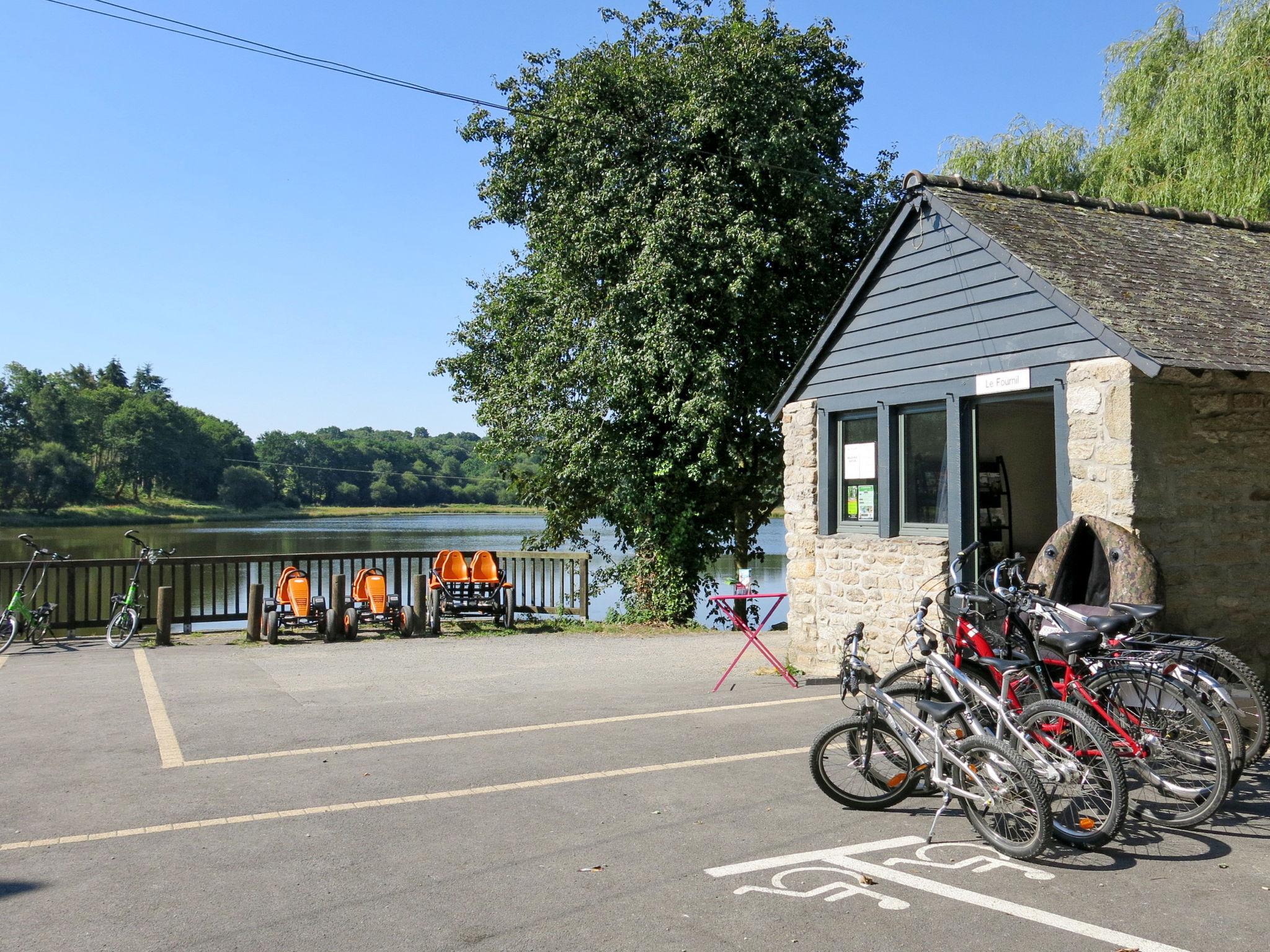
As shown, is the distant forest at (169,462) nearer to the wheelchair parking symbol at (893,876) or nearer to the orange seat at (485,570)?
the orange seat at (485,570)

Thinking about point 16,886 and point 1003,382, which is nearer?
point 16,886

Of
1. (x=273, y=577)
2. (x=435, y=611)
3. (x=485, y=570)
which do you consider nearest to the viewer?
(x=435, y=611)

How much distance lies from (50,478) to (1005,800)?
3035 inches

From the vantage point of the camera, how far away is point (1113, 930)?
4.11 meters

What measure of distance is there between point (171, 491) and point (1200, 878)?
8629 centimetres

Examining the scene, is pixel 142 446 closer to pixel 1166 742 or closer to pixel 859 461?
pixel 859 461

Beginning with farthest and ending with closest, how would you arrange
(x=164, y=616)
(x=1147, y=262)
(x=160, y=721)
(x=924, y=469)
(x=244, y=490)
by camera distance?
1. (x=244, y=490)
2. (x=164, y=616)
3. (x=924, y=469)
4. (x=1147, y=262)
5. (x=160, y=721)

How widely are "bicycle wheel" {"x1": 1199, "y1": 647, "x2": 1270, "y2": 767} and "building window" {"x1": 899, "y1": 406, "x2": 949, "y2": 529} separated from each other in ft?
11.0

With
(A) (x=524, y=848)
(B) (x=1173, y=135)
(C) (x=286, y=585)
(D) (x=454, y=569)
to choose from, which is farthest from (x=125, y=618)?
(B) (x=1173, y=135)

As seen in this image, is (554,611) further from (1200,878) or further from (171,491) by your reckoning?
(171,491)

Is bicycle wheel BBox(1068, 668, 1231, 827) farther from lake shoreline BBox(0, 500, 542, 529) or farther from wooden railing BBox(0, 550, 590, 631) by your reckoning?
lake shoreline BBox(0, 500, 542, 529)

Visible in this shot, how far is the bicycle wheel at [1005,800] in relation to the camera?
4883mm

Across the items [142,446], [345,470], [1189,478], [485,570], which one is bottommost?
[485,570]

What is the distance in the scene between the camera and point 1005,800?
16.6ft
